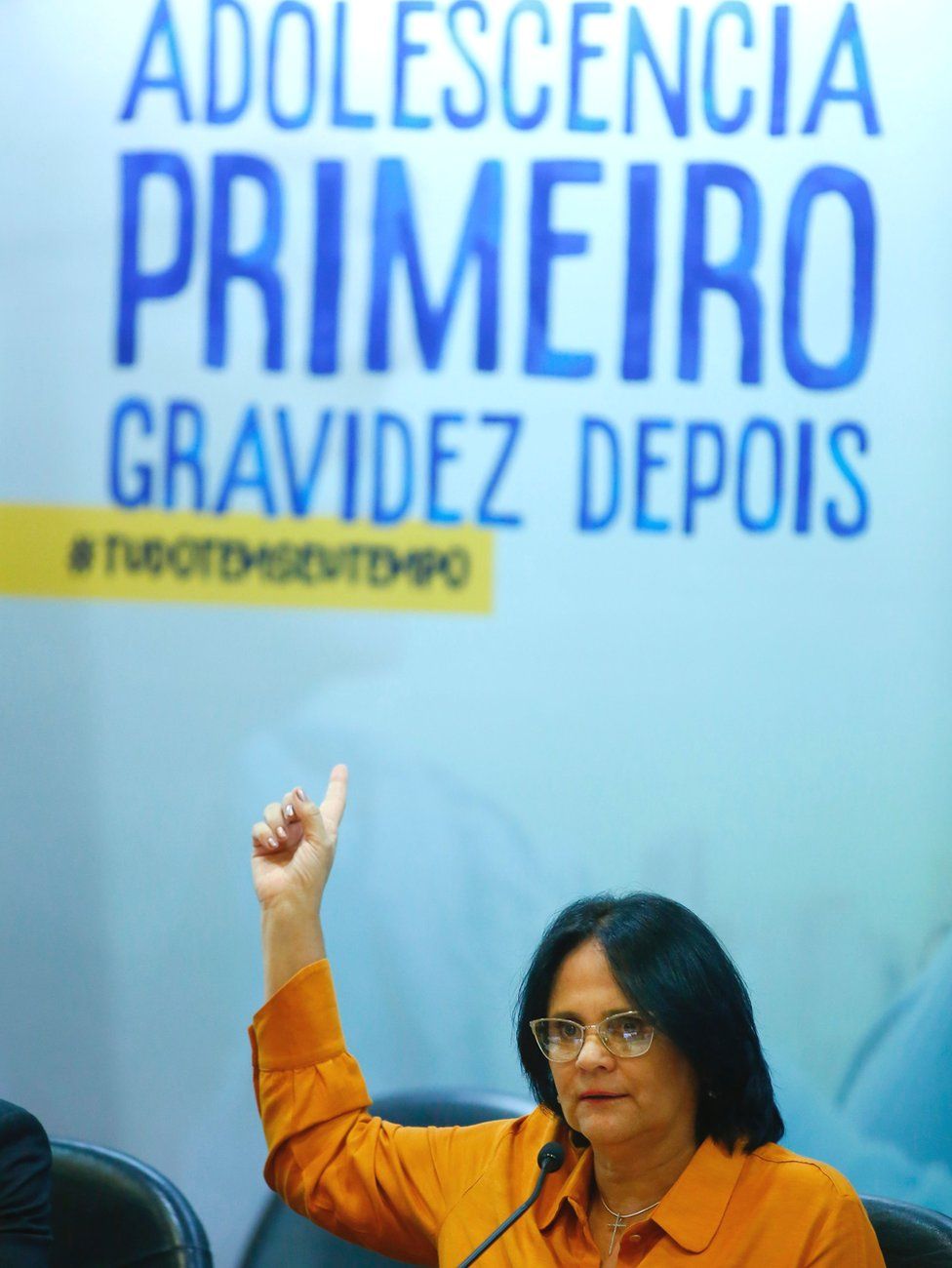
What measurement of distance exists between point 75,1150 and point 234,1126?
1.51ft

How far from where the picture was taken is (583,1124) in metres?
1.49

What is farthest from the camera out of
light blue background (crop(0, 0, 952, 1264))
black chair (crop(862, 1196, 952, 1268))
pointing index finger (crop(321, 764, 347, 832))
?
light blue background (crop(0, 0, 952, 1264))

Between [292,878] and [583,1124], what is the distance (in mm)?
432

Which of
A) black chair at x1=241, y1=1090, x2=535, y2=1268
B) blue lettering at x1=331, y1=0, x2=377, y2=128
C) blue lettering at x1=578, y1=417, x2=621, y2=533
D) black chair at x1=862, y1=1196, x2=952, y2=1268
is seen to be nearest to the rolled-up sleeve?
black chair at x1=241, y1=1090, x2=535, y2=1268

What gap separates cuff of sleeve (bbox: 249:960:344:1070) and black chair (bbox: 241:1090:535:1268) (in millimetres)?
423

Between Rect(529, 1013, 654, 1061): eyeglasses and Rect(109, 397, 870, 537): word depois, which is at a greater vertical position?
Rect(109, 397, 870, 537): word depois

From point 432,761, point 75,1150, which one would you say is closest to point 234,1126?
point 75,1150

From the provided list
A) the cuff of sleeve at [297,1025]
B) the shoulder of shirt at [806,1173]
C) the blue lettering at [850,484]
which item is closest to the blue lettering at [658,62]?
the blue lettering at [850,484]

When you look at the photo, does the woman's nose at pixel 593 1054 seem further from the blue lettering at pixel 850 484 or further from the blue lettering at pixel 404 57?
the blue lettering at pixel 404 57

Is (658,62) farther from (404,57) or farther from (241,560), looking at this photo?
(241,560)

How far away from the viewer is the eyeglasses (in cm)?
149

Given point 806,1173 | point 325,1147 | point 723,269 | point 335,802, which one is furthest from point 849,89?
point 325,1147

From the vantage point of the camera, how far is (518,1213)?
4.75ft

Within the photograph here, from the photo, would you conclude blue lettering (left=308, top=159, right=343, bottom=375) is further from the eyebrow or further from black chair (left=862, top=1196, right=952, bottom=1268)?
black chair (left=862, top=1196, right=952, bottom=1268)
